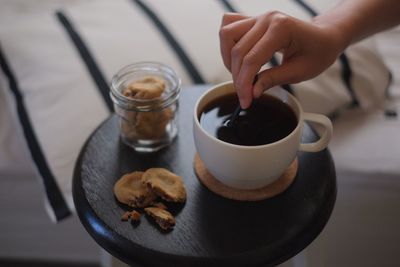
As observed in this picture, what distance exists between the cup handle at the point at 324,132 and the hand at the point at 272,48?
44 mm

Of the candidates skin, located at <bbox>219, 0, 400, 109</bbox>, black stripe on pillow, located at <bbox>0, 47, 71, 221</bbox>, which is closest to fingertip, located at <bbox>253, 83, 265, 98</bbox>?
skin, located at <bbox>219, 0, 400, 109</bbox>

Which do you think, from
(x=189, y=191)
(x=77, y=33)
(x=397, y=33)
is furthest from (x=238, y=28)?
(x=397, y=33)

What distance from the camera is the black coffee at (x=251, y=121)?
0.48 meters

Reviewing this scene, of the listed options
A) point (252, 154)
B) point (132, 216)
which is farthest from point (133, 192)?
point (252, 154)

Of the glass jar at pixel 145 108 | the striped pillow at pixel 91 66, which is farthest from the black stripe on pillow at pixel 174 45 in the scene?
the glass jar at pixel 145 108

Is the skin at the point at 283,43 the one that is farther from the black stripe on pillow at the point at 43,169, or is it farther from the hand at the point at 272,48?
the black stripe on pillow at the point at 43,169

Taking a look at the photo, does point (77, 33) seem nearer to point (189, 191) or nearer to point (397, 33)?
point (189, 191)

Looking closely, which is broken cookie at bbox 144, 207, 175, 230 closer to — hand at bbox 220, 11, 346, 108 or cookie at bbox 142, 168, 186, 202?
cookie at bbox 142, 168, 186, 202

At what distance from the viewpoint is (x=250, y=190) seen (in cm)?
50

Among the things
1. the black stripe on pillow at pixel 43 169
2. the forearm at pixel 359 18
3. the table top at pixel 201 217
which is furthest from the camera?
the black stripe on pillow at pixel 43 169

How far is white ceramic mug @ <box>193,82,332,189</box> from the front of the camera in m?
0.45

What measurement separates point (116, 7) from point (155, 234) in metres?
0.46

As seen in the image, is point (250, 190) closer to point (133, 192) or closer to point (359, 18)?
point (133, 192)

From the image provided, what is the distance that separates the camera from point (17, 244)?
905 mm
